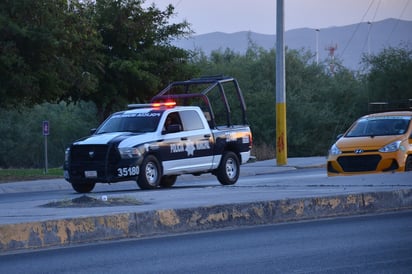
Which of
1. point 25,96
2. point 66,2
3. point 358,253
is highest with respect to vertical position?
point 66,2

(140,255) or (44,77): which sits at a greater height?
(44,77)

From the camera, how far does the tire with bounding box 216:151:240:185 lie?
23.7m

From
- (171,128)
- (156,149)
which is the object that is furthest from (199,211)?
(171,128)

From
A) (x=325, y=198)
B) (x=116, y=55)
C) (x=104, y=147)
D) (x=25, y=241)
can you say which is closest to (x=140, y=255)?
(x=25, y=241)

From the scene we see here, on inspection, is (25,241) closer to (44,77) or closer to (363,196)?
(363,196)

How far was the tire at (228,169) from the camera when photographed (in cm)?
2366

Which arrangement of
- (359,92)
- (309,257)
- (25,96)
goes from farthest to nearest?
(359,92), (25,96), (309,257)

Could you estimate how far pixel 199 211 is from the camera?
13.5 m

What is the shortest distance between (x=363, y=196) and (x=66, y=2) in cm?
1809

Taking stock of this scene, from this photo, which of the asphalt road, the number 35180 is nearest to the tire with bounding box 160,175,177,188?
the number 35180

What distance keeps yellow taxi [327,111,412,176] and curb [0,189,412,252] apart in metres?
5.98

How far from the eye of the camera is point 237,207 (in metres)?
13.9

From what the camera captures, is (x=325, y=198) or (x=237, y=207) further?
(x=325, y=198)

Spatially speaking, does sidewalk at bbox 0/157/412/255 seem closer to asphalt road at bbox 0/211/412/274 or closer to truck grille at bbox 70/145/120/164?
asphalt road at bbox 0/211/412/274
